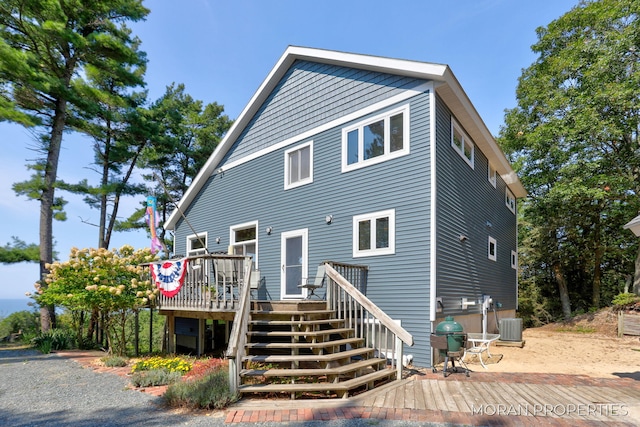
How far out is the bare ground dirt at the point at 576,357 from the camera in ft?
23.0

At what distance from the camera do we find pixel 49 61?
13383mm

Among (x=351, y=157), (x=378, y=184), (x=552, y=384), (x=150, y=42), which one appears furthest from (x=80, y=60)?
(x=552, y=384)

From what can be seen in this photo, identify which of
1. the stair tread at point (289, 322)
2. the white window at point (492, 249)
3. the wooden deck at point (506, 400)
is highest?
the white window at point (492, 249)

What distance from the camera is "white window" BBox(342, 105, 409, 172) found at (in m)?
8.14

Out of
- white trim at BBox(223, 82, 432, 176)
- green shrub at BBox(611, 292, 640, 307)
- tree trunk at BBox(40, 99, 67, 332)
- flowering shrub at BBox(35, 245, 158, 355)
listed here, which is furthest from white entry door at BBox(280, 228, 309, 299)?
green shrub at BBox(611, 292, 640, 307)

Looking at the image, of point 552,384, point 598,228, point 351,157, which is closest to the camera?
point 552,384

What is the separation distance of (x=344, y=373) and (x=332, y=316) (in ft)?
5.31

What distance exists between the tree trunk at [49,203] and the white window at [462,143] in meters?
12.8

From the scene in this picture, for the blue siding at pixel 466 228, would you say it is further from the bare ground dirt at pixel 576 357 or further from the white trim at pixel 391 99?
the bare ground dirt at pixel 576 357

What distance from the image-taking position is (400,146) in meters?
8.16

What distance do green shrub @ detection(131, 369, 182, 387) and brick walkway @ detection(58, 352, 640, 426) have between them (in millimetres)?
129

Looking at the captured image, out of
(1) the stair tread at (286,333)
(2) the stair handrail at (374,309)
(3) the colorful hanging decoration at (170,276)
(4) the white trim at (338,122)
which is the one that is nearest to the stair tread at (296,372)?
(1) the stair tread at (286,333)

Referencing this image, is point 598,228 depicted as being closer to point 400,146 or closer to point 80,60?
point 400,146

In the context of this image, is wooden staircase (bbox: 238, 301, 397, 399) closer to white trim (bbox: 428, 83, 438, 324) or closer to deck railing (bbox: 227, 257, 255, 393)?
deck railing (bbox: 227, 257, 255, 393)
